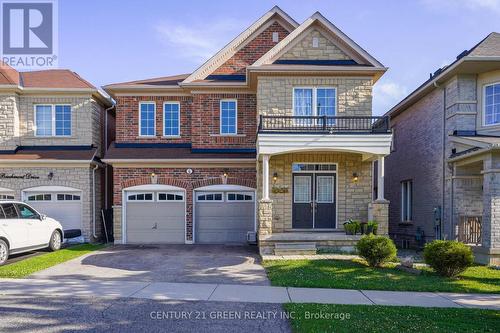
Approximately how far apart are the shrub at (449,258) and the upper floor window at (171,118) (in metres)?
10.9

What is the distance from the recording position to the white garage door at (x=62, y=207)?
15.0m

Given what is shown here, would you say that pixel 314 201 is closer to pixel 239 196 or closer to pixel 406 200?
pixel 239 196

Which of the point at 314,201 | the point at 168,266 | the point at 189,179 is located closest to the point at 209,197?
the point at 189,179

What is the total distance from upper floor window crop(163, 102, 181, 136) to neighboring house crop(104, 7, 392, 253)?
44mm

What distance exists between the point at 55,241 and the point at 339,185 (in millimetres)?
10617

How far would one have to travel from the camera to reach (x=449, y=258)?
29.4 feet

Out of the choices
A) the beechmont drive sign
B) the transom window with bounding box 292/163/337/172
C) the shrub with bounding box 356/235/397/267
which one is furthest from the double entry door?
the beechmont drive sign

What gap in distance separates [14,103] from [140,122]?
5.31 meters

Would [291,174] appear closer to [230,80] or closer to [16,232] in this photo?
[230,80]

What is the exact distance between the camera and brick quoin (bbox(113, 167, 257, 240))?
14.8 m

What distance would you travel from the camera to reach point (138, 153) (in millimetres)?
14938

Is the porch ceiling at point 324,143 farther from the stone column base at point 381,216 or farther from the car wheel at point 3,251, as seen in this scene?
the car wheel at point 3,251

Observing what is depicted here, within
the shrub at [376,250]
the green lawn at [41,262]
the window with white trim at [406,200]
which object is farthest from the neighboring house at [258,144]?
the window with white trim at [406,200]

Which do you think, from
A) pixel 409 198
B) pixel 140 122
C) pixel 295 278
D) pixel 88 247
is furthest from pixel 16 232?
pixel 409 198
